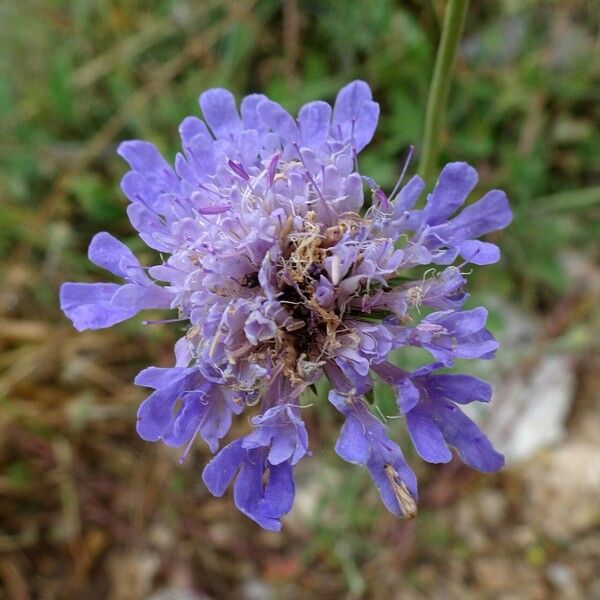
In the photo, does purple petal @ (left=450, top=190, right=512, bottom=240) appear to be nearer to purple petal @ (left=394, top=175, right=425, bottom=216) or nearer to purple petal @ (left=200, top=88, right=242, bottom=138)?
purple petal @ (left=394, top=175, right=425, bottom=216)

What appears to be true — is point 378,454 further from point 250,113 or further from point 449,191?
point 250,113

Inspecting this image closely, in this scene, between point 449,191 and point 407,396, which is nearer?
point 407,396

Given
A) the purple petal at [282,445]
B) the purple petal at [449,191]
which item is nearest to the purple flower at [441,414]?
the purple petal at [282,445]

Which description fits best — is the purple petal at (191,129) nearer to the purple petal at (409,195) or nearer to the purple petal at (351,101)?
the purple petal at (351,101)

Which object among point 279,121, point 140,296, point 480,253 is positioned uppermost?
point 279,121

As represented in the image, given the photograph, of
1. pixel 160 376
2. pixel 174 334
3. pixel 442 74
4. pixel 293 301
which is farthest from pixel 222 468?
pixel 174 334

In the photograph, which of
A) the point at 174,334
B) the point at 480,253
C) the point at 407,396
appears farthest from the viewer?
the point at 174,334
